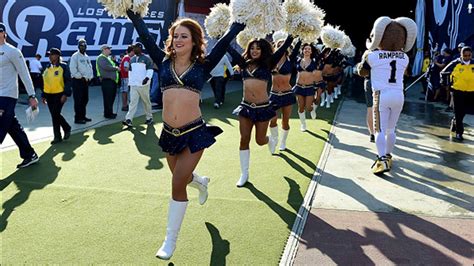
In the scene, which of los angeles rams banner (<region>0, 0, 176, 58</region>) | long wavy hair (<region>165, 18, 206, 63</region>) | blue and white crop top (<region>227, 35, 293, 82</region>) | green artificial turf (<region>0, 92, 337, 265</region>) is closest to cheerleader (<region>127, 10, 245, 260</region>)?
long wavy hair (<region>165, 18, 206, 63</region>)

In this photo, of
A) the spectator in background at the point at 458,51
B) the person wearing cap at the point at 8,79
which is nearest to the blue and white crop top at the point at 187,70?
the person wearing cap at the point at 8,79

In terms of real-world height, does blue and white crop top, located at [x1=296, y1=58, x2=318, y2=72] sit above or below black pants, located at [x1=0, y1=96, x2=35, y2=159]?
above

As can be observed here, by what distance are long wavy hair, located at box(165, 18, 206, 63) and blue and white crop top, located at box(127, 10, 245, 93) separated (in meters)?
0.05

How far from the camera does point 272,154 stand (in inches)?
255

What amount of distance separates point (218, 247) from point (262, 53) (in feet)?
7.79

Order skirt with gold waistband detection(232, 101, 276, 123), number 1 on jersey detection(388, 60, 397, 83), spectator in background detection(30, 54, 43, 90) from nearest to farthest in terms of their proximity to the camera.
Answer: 1. skirt with gold waistband detection(232, 101, 276, 123)
2. number 1 on jersey detection(388, 60, 397, 83)
3. spectator in background detection(30, 54, 43, 90)

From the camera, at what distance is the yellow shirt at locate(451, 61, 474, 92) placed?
7895mm

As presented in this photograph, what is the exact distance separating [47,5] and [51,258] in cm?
1331

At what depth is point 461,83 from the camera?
7953 mm

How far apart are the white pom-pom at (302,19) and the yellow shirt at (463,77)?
4.17 m

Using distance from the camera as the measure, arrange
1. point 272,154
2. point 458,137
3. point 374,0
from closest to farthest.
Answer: point 272,154 → point 458,137 → point 374,0

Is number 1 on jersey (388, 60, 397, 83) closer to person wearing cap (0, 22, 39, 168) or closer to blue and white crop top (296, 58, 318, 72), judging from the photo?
blue and white crop top (296, 58, 318, 72)

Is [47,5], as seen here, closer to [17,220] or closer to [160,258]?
[17,220]

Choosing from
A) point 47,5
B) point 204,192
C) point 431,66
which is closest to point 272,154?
point 204,192
